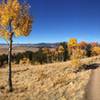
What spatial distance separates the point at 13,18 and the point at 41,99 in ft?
31.9

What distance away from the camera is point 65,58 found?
360ft

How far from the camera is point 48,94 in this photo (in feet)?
78.1

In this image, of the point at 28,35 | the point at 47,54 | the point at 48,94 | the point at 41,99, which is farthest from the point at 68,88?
the point at 47,54

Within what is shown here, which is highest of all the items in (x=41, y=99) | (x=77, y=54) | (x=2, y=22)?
(x=2, y=22)

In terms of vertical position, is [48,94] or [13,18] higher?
[13,18]

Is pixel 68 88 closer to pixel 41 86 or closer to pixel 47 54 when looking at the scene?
pixel 41 86

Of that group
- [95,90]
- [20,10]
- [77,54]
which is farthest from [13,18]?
[77,54]

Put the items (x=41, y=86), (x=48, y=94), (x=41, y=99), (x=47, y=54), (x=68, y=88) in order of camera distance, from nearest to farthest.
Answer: (x=41, y=99)
(x=48, y=94)
(x=68, y=88)
(x=41, y=86)
(x=47, y=54)

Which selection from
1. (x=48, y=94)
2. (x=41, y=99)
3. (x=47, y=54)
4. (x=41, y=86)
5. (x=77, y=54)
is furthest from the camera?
(x=47, y=54)

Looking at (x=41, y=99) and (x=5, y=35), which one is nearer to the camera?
(x=41, y=99)

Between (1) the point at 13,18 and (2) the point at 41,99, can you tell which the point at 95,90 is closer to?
(2) the point at 41,99

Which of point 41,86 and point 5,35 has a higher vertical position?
point 5,35

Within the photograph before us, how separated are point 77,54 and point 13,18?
26.5 m

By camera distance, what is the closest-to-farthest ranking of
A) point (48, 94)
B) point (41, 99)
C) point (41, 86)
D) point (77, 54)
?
point (41, 99) < point (48, 94) < point (41, 86) < point (77, 54)
